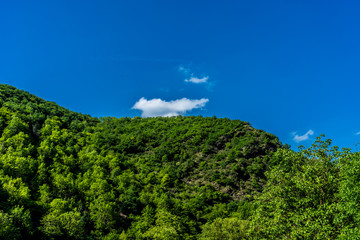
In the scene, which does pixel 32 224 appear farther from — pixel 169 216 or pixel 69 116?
pixel 69 116

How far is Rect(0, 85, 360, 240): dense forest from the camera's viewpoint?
17047 mm

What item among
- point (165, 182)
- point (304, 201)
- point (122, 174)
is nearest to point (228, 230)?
point (304, 201)

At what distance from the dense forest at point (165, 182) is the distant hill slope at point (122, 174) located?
14.2 inches

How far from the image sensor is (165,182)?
89.2 metres

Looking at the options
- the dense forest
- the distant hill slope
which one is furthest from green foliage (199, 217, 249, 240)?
the distant hill slope

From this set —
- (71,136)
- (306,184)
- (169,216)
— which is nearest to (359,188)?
(306,184)

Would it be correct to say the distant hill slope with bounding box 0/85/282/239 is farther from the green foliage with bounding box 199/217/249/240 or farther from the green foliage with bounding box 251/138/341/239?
the green foliage with bounding box 251/138/341/239

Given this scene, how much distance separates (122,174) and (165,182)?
57.0 ft

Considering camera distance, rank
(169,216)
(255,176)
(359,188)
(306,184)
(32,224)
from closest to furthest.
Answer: (359,188)
(306,184)
(32,224)
(169,216)
(255,176)

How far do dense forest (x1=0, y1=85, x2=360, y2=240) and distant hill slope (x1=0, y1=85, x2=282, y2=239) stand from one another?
0.36m

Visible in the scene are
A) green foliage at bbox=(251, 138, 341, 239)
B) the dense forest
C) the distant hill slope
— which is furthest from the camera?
the distant hill slope

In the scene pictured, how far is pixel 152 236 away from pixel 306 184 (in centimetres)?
4431

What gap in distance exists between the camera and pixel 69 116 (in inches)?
5384

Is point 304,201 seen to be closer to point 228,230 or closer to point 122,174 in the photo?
point 228,230
